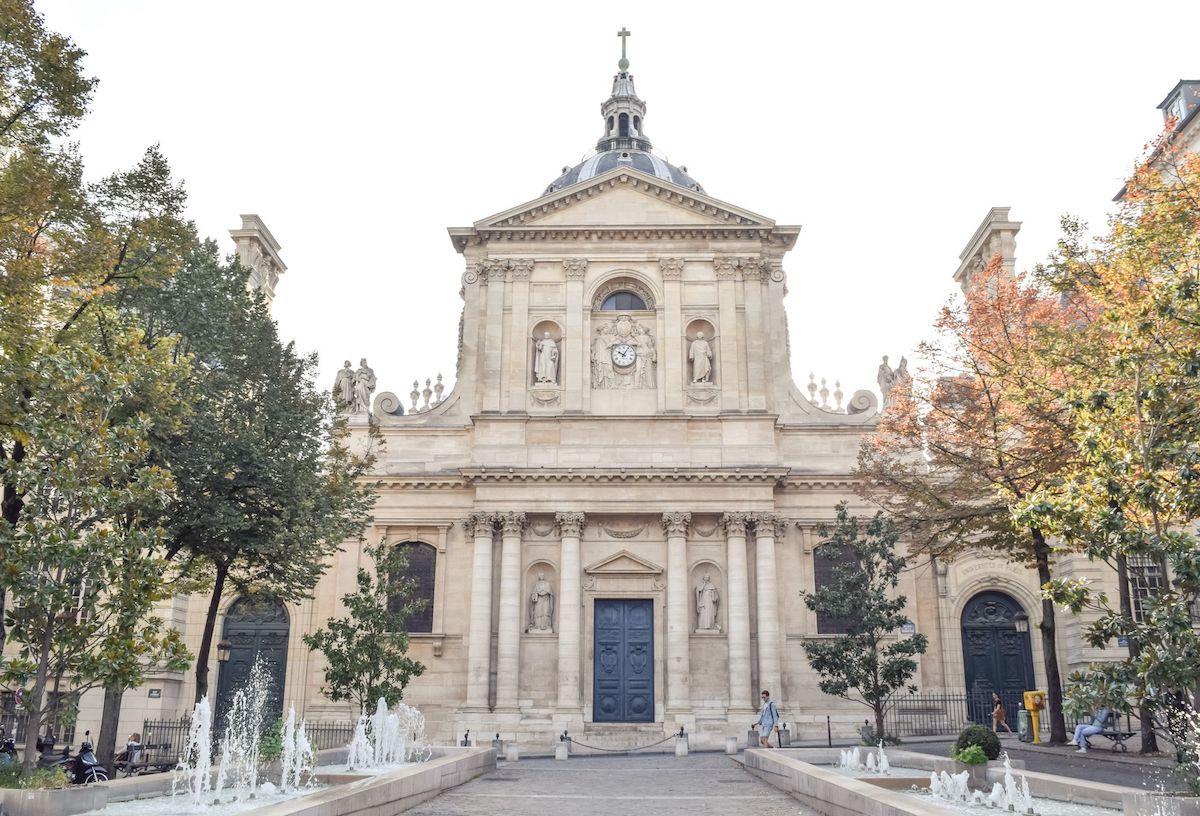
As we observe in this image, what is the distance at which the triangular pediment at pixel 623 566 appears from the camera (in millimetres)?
33969

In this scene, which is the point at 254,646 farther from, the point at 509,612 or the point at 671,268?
the point at 671,268

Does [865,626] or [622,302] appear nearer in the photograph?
[865,626]

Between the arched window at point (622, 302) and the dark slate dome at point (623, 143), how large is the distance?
15.1 metres

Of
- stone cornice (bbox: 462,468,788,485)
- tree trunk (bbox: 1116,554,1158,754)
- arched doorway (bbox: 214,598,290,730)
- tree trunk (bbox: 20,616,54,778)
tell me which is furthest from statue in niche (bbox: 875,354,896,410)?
tree trunk (bbox: 20,616,54,778)

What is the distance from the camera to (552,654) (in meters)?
33.2

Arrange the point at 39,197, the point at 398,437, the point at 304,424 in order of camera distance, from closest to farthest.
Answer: the point at 39,197 < the point at 304,424 < the point at 398,437

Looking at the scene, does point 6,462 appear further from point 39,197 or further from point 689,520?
point 689,520

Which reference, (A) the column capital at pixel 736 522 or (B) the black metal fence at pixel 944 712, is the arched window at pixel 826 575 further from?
(B) the black metal fence at pixel 944 712

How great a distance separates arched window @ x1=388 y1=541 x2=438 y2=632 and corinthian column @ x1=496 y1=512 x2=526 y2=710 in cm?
286

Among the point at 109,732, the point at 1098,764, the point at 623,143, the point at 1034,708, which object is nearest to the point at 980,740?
the point at 1098,764

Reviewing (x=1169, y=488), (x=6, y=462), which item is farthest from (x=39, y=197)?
(x=1169, y=488)

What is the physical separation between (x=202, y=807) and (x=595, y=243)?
88.4ft

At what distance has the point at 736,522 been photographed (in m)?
33.6

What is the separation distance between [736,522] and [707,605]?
2.91 m
